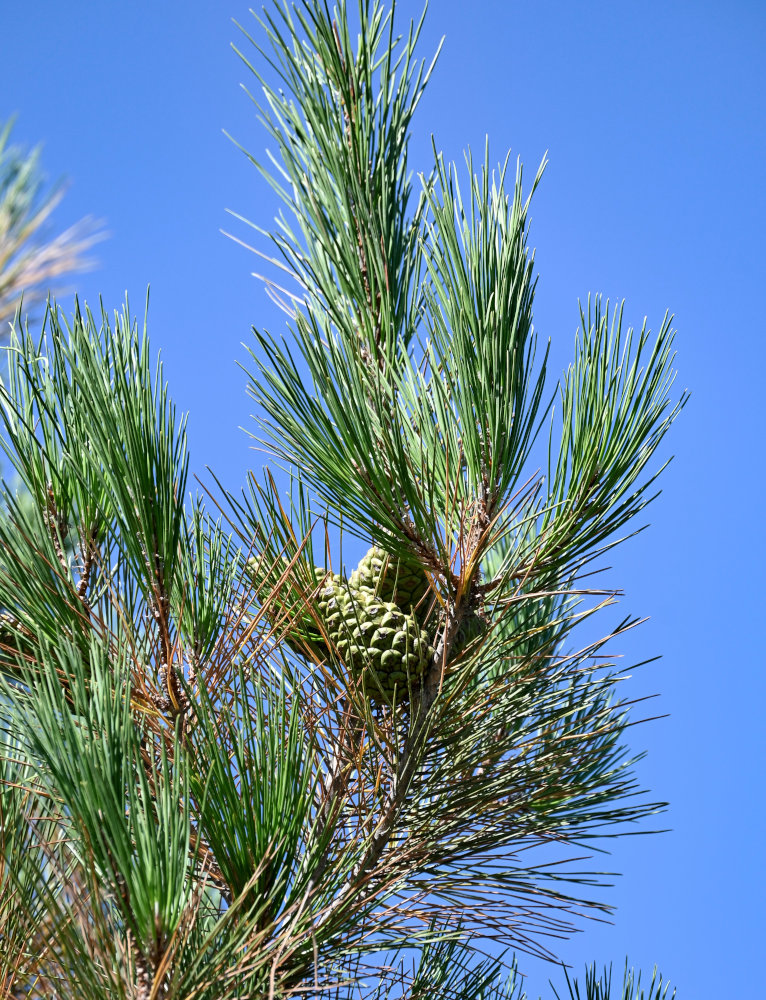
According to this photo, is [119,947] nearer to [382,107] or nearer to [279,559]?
[279,559]

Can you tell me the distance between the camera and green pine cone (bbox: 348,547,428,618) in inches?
40.9

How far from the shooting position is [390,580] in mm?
1050

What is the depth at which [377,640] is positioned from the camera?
3.24ft

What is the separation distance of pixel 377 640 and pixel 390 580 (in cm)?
8

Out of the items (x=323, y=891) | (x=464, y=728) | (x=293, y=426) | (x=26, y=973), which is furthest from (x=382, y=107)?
(x=26, y=973)

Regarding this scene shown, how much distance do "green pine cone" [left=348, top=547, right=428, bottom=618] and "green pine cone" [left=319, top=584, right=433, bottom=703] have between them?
0.06 feet

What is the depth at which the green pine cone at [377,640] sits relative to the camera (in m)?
0.98

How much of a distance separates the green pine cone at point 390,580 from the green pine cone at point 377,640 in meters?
0.02

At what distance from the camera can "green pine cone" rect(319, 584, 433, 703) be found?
975 mm

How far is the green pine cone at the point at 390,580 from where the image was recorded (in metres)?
1.04

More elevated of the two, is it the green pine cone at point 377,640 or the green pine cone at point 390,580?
the green pine cone at point 390,580

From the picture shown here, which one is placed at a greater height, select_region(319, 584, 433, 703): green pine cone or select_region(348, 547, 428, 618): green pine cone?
select_region(348, 547, 428, 618): green pine cone

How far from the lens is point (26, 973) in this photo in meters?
0.91

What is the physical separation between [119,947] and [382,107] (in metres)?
0.87
